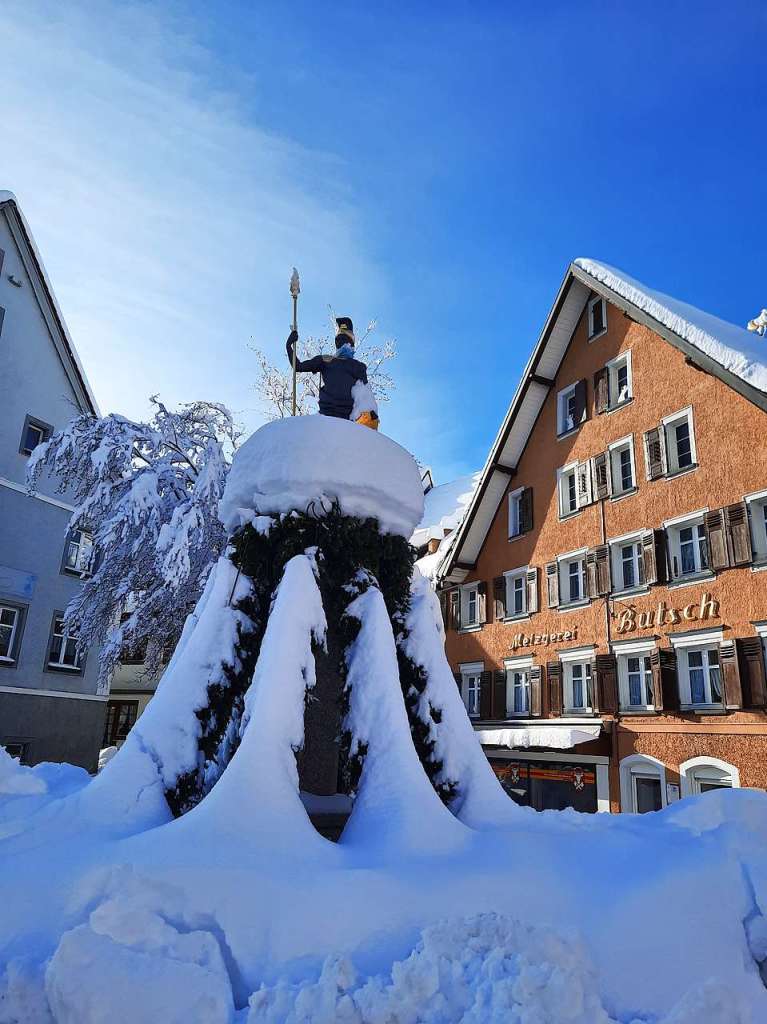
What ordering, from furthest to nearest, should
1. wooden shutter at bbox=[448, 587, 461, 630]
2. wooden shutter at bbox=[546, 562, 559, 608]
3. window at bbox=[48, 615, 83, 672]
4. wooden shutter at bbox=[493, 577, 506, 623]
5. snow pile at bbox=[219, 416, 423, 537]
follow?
wooden shutter at bbox=[448, 587, 461, 630] < wooden shutter at bbox=[493, 577, 506, 623] < wooden shutter at bbox=[546, 562, 559, 608] < window at bbox=[48, 615, 83, 672] < snow pile at bbox=[219, 416, 423, 537]

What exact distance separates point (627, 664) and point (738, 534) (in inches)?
155

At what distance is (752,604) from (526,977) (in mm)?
12783

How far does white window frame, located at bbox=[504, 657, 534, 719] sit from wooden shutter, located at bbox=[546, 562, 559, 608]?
165 centimetres

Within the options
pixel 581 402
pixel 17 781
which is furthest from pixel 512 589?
pixel 17 781

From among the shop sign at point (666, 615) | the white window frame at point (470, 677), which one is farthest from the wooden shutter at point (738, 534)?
the white window frame at point (470, 677)

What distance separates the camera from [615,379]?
18.2m

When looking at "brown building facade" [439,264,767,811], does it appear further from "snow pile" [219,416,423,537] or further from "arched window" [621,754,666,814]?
"snow pile" [219,416,423,537]

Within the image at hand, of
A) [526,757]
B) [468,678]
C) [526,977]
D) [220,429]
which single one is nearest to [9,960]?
[526,977]

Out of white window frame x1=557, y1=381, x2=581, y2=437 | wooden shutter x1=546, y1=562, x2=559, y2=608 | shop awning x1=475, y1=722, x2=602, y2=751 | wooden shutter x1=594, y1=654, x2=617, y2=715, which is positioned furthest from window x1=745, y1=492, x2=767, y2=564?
white window frame x1=557, y1=381, x2=581, y2=437

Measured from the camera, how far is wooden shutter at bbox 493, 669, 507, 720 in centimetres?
1883

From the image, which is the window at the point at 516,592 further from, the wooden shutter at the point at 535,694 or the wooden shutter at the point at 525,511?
the wooden shutter at the point at 535,694

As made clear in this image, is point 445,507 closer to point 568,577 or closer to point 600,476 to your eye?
point 568,577

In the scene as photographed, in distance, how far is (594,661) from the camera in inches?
646

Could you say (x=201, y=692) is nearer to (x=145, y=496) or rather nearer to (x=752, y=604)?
(x=145, y=496)
